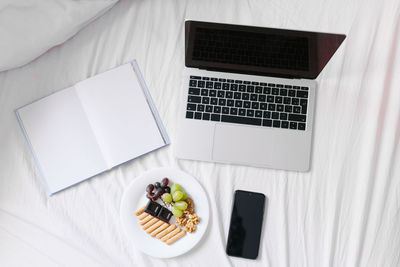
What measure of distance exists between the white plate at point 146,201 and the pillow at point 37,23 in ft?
1.18

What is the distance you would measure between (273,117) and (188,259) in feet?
1.19

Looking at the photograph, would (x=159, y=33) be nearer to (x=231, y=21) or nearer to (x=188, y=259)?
(x=231, y=21)

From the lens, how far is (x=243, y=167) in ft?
2.69

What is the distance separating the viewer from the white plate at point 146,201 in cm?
79

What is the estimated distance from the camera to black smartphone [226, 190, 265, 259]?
793 mm

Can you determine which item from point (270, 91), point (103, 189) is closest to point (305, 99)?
point (270, 91)

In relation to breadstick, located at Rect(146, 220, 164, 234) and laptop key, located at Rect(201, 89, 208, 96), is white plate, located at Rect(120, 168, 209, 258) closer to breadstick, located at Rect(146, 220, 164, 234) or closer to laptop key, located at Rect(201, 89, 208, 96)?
breadstick, located at Rect(146, 220, 164, 234)

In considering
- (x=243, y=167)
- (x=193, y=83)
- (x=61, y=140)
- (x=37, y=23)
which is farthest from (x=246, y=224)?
(x=37, y=23)

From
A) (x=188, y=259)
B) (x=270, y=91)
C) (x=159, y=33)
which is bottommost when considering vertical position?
(x=188, y=259)

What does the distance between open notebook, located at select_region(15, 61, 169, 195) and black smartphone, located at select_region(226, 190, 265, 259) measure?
22 centimetres

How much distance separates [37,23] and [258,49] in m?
0.46

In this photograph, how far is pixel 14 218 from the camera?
2.66ft

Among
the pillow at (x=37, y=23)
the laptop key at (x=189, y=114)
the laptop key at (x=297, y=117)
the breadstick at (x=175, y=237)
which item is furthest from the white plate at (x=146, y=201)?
the pillow at (x=37, y=23)

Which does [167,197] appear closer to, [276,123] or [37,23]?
[276,123]
